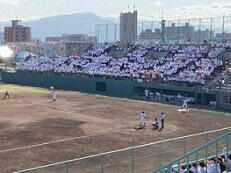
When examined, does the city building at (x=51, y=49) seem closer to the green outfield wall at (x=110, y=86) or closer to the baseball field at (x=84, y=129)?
the green outfield wall at (x=110, y=86)

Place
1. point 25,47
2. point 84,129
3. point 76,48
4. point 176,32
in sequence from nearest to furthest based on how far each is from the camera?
point 84,129 < point 176,32 < point 76,48 < point 25,47

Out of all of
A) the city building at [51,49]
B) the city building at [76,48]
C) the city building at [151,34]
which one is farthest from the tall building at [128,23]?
the city building at [76,48]

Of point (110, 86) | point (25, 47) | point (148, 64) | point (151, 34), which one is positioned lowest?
point (110, 86)

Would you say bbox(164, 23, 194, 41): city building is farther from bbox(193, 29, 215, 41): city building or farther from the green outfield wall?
the green outfield wall

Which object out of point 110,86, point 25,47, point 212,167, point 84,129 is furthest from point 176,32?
point 25,47

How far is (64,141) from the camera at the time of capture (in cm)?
3034

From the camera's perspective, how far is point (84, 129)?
34.8 m

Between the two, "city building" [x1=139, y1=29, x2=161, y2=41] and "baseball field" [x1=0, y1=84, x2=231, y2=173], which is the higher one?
"city building" [x1=139, y1=29, x2=161, y2=41]

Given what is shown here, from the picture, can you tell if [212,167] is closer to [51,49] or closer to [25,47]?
[25,47]

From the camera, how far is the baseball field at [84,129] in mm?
24344

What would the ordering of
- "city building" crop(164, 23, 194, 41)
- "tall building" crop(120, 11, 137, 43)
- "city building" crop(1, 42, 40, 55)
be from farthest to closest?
"tall building" crop(120, 11, 137, 43) → "city building" crop(1, 42, 40, 55) → "city building" crop(164, 23, 194, 41)

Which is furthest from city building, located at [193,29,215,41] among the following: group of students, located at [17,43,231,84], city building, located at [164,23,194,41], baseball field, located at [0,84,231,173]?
baseball field, located at [0,84,231,173]

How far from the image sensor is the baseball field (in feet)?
79.9

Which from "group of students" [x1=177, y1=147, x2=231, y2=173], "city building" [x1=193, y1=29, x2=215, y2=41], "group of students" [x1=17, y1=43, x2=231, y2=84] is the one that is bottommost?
"group of students" [x1=177, y1=147, x2=231, y2=173]
